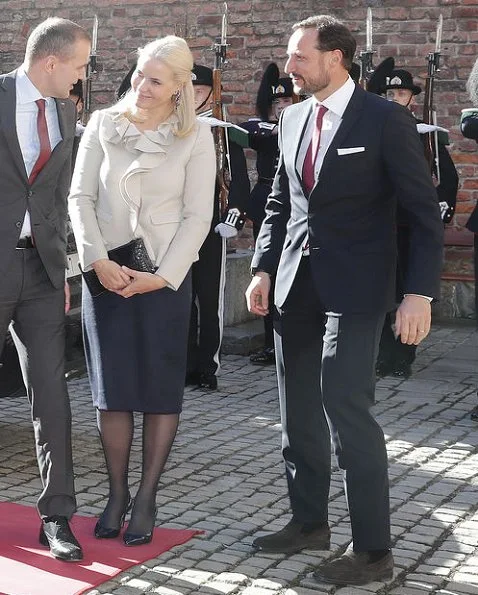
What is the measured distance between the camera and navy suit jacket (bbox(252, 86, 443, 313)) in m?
4.23

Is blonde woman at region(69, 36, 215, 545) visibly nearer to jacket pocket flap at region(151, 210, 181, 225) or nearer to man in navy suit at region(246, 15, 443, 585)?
jacket pocket flap at region(151, 210, 181, 225)

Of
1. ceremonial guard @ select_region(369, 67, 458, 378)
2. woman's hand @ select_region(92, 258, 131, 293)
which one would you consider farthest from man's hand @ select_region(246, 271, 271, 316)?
ceremonial guard @ select_region(369, 67, 458, 378)

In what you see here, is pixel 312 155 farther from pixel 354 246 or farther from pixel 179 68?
pixel 179 68

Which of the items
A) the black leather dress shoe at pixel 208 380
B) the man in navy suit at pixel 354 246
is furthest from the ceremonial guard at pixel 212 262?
the man in navy suit at pixel 354 246

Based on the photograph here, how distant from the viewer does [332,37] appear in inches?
169

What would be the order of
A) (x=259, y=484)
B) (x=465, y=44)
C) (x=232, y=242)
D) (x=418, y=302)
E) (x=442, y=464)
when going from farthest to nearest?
(x=232, y=242) → (x=465, y=44) → (x=442, y=464) → (x=259, y=484) → (x=418, y=302)

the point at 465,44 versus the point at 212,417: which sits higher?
the point at 465,44

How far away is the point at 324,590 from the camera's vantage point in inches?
168

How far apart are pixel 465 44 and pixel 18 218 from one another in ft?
19.9

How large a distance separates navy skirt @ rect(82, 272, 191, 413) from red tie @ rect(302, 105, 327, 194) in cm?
66

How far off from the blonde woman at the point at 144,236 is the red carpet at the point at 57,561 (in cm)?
8

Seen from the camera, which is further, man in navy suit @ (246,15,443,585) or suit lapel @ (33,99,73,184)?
suit lapel @ (33,99,73,184)

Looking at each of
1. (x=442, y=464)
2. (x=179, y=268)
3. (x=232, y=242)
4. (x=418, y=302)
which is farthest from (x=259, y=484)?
(x=232, y=242)

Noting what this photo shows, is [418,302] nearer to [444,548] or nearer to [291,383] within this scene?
[291,383]
